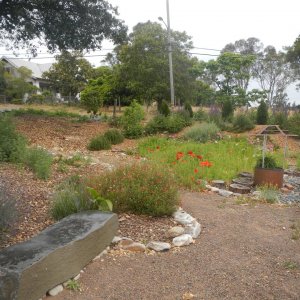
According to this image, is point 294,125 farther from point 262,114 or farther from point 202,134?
point 202,134

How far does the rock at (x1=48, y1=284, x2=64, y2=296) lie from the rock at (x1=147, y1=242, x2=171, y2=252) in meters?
1.18

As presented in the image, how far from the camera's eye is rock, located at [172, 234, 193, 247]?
166 inches

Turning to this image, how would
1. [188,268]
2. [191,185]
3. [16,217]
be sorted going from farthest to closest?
[191,185], [16,217], [188,268]

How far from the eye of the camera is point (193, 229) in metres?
4.58

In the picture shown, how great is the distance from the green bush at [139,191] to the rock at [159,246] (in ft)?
2.41

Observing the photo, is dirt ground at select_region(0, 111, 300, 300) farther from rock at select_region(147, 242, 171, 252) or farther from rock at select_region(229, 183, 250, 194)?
rock at select_region(229, 183, 250, 194)

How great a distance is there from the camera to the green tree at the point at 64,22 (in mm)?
14406

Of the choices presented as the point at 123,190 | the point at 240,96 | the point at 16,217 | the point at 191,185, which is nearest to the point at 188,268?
the point at 123,190

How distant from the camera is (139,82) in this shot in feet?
82.1

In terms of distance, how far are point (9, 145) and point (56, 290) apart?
4430 millimetres

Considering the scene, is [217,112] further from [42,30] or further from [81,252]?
[81,252]

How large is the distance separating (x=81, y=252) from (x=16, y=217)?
0.94 meters

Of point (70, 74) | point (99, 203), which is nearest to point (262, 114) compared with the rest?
point (99, 203)

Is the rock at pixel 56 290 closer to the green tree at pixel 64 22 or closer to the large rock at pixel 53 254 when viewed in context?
the large rock at pixel 53 254
